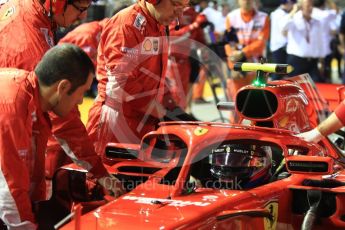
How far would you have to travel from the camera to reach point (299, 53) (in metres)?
12.0

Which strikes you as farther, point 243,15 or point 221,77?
point 221,77

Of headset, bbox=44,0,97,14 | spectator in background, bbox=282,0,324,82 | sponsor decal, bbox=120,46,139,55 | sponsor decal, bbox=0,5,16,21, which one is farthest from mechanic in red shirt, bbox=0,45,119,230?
spectator in background, bbox=282,0,324,82

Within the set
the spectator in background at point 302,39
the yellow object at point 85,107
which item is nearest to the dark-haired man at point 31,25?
the yellow object at point 85,107

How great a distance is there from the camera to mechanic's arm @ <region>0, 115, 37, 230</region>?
3.95 metres

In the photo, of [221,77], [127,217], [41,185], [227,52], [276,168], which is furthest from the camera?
[221,77]

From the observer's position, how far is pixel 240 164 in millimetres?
4980

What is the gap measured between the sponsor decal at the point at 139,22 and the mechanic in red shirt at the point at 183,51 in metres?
5.08

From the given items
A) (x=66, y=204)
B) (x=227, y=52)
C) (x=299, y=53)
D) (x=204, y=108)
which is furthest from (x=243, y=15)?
(x=66, y=204)

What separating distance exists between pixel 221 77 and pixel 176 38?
1.97 metres

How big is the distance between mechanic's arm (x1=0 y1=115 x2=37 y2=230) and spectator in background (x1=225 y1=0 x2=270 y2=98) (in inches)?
274

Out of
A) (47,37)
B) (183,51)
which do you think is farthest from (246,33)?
(47,37)

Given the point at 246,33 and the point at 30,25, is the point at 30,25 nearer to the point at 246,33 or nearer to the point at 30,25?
the point at 30,25

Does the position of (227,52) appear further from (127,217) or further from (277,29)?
(127,217)

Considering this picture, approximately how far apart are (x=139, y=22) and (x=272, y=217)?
6.16 ft
